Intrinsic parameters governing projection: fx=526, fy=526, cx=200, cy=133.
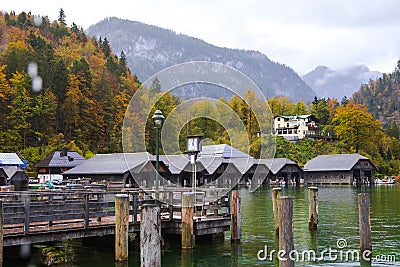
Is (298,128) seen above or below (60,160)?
above

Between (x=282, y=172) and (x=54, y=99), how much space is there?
40.5 metres

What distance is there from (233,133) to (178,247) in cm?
1020

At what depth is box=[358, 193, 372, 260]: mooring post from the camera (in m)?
16.5

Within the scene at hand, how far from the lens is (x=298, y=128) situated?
122 meters

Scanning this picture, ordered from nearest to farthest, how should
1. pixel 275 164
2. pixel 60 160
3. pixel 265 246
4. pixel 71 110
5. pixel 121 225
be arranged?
pixel 121 225 < pixel 265 246 < pixel 60 160 < pixel 275 164 < pixel 71 110

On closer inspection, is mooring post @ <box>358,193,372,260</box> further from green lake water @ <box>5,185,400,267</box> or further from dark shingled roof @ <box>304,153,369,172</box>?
dark shingled roof @ <box>304,153,369,172</box>

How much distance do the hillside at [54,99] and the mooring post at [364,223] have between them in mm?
67507

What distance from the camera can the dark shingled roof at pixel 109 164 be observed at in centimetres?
6366

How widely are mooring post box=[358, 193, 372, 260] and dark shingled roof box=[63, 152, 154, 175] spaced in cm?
4604

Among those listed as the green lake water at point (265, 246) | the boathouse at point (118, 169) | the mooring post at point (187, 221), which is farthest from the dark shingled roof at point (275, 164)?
the mooring post at point (187, 221)

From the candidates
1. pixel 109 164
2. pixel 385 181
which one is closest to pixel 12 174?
pixel 109 164

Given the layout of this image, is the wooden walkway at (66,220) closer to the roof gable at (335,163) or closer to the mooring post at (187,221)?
the mooring post at (187,221)

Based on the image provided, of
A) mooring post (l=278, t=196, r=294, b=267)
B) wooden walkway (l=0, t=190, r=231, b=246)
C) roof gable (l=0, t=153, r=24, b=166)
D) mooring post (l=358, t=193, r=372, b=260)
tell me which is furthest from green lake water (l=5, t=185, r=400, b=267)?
roof gable (l=0, t=153, r=24, b=166)

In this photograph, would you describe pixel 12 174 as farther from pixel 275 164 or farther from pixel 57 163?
pixel 275 164
